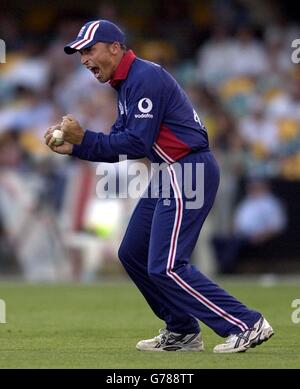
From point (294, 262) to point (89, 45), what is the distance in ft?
30.7

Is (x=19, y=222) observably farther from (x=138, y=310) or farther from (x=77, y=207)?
(x=138, y=310)

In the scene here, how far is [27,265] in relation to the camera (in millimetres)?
17328

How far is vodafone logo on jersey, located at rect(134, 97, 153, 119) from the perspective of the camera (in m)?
8.47

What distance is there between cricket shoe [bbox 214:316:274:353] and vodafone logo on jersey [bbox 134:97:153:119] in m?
Answer: 1.68

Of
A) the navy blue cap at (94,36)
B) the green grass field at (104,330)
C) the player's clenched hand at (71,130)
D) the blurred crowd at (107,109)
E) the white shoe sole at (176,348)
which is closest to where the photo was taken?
the green grass field at (104,330)

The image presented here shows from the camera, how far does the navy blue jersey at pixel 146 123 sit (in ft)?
27.8

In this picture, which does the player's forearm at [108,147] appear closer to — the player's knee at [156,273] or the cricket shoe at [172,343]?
the player's knee at [156,273]

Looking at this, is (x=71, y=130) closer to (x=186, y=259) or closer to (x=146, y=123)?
(x=146, y=123)

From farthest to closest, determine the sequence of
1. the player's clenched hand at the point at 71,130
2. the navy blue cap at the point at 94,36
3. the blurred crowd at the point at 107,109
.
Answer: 1. the blurred crowd at the point at 107,109
2. the navy blue cap at the point at 94,36
3. the player's clenched hand at the point at 71,130

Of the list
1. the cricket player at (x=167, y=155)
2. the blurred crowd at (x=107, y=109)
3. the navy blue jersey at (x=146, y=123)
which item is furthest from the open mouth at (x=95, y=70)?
the blurred crowd at (x=107, y=109)

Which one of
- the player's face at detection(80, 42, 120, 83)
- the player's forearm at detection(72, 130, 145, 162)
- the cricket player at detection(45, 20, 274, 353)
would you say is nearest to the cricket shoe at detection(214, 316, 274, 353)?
the cricket player at detection(45, 20, 274, 353)

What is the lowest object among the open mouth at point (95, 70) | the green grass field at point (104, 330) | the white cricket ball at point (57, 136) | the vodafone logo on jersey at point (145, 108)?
the green grass field at point (104, 330)

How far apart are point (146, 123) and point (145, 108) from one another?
110mm
